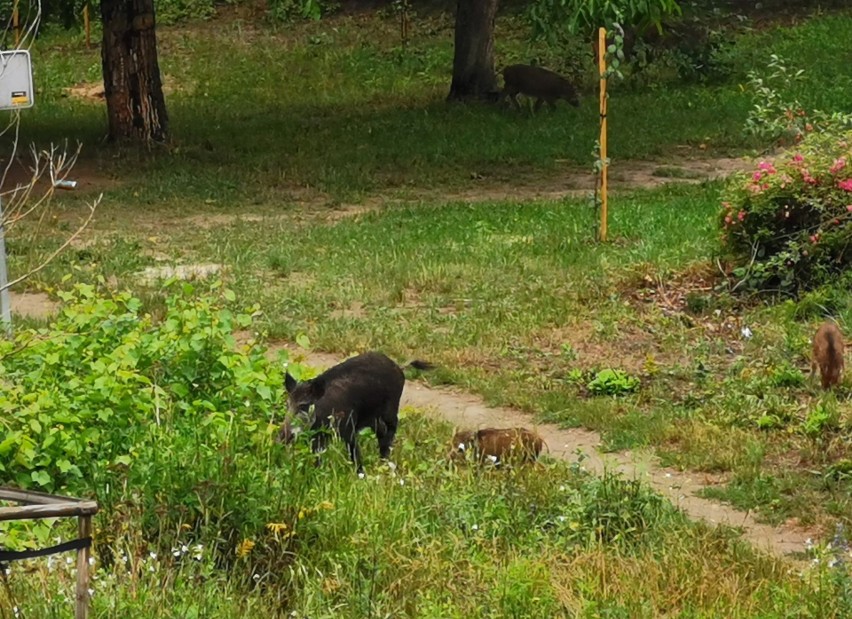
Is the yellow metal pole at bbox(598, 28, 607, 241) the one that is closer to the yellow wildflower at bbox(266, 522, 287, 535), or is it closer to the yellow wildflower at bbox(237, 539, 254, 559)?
the yellow wildflower at bbox(266, 522, 287, 535)

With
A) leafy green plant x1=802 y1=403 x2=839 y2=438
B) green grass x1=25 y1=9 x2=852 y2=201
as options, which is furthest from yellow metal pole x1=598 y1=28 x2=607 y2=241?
leafy green plant x1=802 y1=403 x2=839 y2=438

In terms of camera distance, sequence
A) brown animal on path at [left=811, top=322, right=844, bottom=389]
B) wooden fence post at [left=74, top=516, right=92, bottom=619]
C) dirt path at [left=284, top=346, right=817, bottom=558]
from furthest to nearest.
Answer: brown animal on path at [left=811, top=322, right=844, bottom=389], dirt path at [left=284, top=346, right=817, bottom=558], wooden fence post at [left=74, top=516, right=92, bottom=619]

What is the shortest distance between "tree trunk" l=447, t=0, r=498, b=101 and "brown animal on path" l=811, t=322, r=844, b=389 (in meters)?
15.1

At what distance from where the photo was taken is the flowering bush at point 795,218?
10.9 metres

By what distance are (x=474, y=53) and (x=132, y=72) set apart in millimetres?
6306

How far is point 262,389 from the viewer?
702cm

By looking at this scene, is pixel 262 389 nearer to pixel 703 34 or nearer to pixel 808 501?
pixel 808 501

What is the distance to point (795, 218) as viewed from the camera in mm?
11289

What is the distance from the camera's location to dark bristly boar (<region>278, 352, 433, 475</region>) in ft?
22.7

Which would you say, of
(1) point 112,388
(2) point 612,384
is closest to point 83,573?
(1) point 112,388

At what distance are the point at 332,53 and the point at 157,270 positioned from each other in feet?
53.2

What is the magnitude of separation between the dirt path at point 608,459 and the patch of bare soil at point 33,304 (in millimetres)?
2183

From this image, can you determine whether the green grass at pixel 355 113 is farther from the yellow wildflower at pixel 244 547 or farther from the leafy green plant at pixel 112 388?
the yellow wildflower at pixel 244 547

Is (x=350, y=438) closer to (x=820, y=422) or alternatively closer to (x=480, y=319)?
(x=820, y=422)
